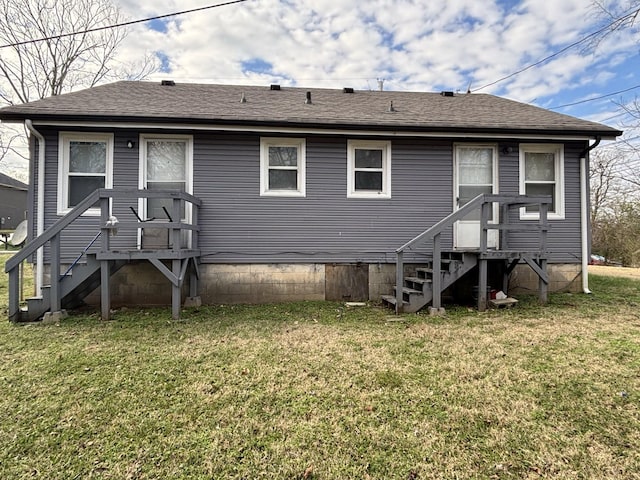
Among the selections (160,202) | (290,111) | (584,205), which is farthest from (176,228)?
(584,205)

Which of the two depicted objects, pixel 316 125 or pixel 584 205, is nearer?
pixel 316 125

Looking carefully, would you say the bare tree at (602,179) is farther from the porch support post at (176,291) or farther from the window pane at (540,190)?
the porch support post at (176,291)

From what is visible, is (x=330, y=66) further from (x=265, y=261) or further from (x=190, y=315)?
(x=190, y=315)

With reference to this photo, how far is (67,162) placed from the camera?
5707mm

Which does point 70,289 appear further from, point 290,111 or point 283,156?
point 290,111

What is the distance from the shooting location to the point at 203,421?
7.43 ft

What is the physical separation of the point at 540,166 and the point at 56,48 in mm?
19980

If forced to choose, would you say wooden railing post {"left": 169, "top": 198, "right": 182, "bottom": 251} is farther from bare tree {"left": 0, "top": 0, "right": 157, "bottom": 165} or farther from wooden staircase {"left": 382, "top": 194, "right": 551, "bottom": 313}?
bare tree {"left": 0, "top": 0, "right": 157, "bottom": 165}

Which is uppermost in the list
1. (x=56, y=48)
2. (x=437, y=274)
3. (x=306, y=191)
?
(x=56, y=48)

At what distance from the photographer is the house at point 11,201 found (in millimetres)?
26734

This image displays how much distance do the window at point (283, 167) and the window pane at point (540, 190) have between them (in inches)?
179

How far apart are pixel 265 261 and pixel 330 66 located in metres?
12.1

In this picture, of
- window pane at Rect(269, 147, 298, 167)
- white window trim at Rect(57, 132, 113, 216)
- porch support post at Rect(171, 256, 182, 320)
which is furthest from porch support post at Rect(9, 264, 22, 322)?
window pane at Rect(269, 147, 298, 167)

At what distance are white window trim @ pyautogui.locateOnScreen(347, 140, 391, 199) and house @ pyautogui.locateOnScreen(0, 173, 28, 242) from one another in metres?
32.2
